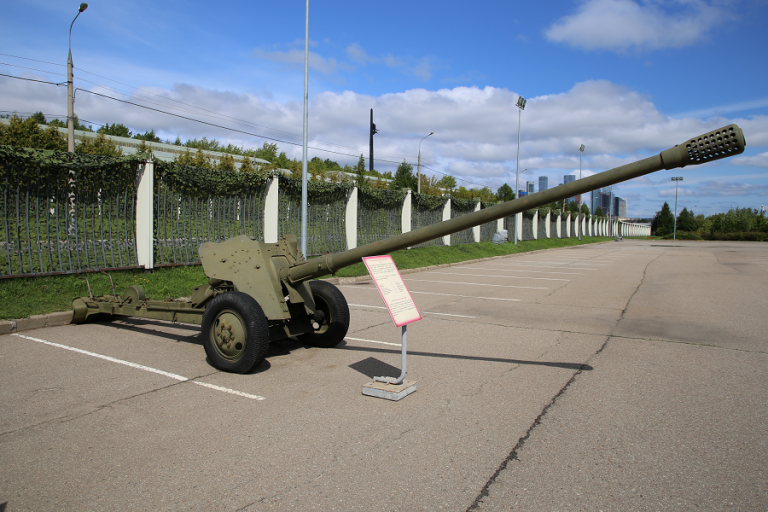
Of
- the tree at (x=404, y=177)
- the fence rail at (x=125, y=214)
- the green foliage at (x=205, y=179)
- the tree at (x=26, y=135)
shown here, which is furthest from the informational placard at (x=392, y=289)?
the tree at (x=404, y=177)

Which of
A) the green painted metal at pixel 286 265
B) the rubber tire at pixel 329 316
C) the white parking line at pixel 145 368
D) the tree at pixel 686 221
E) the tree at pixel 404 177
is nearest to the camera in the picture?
the green painted metal at pixel 286 265

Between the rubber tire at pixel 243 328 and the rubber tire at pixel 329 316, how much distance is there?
46.5 inches

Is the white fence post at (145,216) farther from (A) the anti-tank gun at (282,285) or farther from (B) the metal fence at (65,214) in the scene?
(A) the anti-tank gun at (282,285)

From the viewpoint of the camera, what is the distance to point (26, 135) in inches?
891

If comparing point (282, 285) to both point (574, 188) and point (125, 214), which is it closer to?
point (574, 188)

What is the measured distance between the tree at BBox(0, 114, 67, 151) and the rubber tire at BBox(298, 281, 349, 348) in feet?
70.2

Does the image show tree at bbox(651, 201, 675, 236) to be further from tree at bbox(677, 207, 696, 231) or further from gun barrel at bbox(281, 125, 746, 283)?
gun barrel at bbox(281, 125, 746, 283)

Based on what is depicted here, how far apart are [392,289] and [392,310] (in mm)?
270

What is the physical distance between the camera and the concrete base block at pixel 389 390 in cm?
437

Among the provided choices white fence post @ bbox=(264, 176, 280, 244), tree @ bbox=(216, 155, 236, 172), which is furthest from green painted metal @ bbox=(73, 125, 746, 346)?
tree @ bbox=(216, 155, 236, 172)

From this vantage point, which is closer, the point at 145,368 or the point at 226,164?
the point at 145,368

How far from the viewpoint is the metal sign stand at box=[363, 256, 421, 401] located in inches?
173

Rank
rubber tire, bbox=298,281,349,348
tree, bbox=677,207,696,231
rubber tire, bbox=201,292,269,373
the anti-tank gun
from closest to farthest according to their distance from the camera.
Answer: the anti-tank gun < rubber tire, bbox=201,292,269,373 < rubber tire, bbox=298,281,349,348 < tree, bbox=677,207,696,231

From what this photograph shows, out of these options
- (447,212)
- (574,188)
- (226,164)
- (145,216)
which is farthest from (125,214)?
(226,164)
